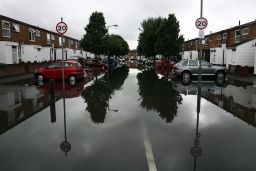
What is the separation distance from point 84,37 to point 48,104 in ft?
118

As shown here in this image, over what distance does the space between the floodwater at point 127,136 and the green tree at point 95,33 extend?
3442 cm

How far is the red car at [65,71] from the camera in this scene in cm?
1822

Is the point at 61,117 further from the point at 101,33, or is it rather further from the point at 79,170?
the point at 101,33

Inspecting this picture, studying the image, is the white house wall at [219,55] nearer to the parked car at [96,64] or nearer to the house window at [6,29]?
the parked car at [96,64]

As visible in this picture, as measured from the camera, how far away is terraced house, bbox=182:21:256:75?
25203mm

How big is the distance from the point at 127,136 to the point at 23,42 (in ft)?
98.6

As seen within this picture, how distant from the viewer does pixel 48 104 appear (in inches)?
388

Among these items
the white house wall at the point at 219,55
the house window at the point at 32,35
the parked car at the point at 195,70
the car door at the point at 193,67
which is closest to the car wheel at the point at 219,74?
the parked car at the point at 195,70

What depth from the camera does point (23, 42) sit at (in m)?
31.6

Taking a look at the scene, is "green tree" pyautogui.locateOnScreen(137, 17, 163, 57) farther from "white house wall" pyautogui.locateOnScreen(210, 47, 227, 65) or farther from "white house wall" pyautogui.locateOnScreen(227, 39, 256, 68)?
"white house wall" pyautogui.locateOnScreen(227, 39, 256, 68)

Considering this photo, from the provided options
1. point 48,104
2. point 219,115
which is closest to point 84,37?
point 48,104

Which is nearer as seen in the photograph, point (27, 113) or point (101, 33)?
point (27, 113)

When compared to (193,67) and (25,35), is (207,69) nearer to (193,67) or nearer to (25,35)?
(193,67)

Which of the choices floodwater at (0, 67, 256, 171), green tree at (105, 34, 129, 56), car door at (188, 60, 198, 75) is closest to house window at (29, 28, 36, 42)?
green tree at (105, 34, 129, 56)
